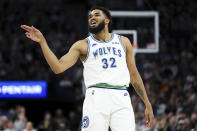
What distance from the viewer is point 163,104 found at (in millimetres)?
15812

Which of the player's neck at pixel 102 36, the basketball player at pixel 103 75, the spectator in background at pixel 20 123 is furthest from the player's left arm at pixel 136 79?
the spectator in background at pixel 20 123

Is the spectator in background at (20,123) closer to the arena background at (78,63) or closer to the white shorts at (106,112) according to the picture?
the arena background at (78,63)

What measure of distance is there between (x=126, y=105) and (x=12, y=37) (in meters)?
15.6

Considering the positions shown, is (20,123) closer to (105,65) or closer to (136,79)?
(136,79)

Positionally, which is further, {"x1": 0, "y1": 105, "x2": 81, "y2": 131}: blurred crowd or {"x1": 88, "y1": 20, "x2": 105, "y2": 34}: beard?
{"x1": 0, "y1": 105, "x2": 81, "y2": 131}: blurred crowd

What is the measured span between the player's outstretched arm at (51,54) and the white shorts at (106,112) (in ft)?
1.50

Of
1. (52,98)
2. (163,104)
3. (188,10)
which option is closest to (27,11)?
(52,98)

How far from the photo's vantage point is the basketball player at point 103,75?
5613 mm

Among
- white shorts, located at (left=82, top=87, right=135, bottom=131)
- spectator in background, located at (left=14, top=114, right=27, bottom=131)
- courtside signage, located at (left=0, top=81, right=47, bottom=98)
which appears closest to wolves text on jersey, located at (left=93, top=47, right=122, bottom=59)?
white shorts, located at (left=82, top=87, right=135, bottom=131)

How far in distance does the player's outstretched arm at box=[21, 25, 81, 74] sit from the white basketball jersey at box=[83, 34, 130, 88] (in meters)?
0.18

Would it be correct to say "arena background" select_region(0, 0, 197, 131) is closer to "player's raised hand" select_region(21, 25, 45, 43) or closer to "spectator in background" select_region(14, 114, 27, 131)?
"spectator in background" select_region(14, 114, 27, 131)

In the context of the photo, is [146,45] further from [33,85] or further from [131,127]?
[131,127]

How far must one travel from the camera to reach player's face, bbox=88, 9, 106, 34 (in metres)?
5.97

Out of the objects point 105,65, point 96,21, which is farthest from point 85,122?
point 96,21
